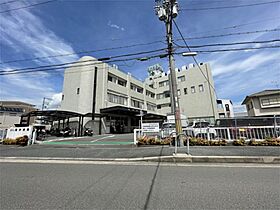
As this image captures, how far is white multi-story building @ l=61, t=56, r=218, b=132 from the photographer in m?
25.1

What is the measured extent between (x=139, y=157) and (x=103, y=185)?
3.48 metres

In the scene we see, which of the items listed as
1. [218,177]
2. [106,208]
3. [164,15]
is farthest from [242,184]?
[164,15]

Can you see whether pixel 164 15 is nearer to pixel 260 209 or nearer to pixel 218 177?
pixel 218 177

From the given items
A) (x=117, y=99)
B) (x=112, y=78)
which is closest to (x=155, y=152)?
(x=117, y=99)

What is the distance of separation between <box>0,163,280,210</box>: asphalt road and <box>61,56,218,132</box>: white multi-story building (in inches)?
642

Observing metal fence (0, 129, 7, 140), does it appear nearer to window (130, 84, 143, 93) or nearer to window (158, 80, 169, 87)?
window (130, 84, 143, 93)

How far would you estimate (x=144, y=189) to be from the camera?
3.83 m

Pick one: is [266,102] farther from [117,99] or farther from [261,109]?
[117,99]

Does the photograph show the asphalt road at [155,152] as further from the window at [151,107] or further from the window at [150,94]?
the window at [150,94]

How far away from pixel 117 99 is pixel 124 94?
2.34 meters

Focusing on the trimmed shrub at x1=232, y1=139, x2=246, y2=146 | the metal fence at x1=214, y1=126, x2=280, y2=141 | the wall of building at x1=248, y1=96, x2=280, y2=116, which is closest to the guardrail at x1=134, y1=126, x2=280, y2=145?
the metal fence at x1=214, y1=126, x2=280, y2=141

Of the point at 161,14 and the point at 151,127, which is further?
the point at 151,127

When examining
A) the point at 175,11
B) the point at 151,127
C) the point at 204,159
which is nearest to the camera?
the point at 204,159

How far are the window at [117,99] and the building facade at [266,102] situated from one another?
21058 mm
